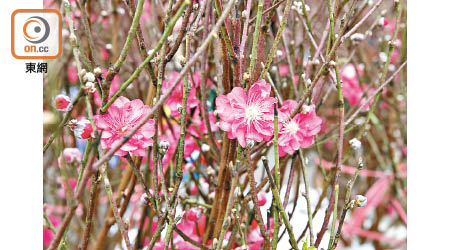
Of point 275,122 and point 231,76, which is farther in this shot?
point 231,76

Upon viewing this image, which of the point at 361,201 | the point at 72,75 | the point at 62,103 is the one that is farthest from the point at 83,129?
the point at 72,75

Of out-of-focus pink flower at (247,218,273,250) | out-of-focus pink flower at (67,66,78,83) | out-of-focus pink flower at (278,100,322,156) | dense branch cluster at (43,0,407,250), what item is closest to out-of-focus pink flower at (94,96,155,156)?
dense branch cluster at (43,0,407,250)

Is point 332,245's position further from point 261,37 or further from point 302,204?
point 302,204

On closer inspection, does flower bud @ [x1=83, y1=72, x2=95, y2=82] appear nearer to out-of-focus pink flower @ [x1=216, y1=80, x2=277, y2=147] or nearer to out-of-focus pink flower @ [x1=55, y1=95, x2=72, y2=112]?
out-of-focus pink flower @ [x1=55, y1=95, x2=72, y2=112]

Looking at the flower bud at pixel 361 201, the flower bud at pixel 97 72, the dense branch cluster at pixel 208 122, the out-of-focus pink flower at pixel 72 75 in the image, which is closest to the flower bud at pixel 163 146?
the dense branch cluster at pixel 208 122

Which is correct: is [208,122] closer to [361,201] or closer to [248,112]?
[248,112]

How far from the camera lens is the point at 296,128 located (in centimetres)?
63

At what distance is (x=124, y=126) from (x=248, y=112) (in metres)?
0.16

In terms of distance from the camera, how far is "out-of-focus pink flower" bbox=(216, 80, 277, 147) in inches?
22.8

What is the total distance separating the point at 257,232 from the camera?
2.67ft

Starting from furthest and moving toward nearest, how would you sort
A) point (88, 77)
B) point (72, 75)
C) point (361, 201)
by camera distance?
point (72, 75)
point (361, 201)
point (88, 77)

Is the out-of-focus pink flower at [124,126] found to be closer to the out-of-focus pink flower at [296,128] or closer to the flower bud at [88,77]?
the flower bud at [88,77]
